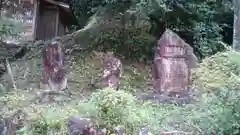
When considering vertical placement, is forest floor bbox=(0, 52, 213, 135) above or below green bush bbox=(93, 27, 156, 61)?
below

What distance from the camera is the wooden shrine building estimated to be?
45.5 feet

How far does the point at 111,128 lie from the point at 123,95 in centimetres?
53

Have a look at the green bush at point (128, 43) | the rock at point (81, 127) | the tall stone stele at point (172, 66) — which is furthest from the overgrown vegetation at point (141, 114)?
the green bush at point (128, 43)

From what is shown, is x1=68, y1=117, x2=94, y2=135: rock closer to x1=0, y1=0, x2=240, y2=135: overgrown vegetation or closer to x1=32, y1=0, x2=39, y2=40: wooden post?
x1=0, y1=0, x2=240, y2=135: overgrown vegetation

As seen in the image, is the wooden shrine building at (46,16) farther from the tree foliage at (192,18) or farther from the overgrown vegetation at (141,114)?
the overgrown vegetation at (141,114)

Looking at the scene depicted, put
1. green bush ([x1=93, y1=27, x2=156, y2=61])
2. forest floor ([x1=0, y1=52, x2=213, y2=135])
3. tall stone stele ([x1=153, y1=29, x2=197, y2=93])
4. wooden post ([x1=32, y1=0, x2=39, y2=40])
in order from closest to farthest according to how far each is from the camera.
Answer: forest floor ([x1=0, y1=52, x2=213, y2=135]), tall stone stele ([x1=153, y1=29, x2=197, y2=93]), green bush ([x1=93, y1=27, x2=156, y2=61]), wooden post ([x1=32, y1=0, x2=39, y2=40])

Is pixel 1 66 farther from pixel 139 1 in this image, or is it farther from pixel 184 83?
pixel 184 83

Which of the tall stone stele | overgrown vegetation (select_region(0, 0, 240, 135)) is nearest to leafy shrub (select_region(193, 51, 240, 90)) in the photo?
overgrown vegetation (select_region(0, 0, 240, 135))

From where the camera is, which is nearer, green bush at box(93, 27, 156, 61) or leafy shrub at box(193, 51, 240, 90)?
leafy shrub at box(193, 51, 240, 90)

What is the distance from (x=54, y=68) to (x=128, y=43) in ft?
8.82

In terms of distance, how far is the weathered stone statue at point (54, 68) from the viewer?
8.42 m

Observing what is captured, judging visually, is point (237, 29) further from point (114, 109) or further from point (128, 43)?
point (114, 109)

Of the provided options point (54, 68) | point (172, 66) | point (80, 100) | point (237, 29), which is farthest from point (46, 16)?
point (237, 29)

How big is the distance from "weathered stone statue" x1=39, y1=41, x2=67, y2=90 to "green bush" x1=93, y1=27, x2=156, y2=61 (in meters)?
2.15
